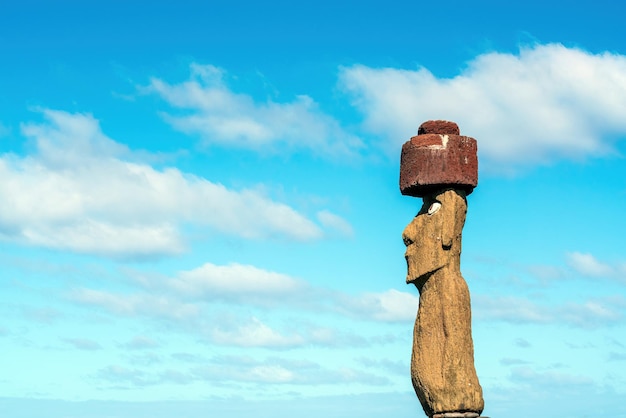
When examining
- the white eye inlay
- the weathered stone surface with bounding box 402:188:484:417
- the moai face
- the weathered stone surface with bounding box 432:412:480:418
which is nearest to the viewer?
the weathered stone surface with bounding box 432:412:480:418

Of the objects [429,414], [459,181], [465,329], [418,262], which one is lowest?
[429,414]

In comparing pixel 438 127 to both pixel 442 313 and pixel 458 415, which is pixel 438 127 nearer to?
pixel 442 313

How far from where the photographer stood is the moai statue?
21.2 m

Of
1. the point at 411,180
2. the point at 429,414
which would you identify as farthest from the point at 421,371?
the point at 411,180

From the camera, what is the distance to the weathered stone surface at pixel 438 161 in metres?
21.9

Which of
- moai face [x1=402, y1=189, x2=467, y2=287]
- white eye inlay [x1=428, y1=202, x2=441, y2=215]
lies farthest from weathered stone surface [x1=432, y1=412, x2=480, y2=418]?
white eye inlay [x1=428, y1=202, x2=441, y2=215]

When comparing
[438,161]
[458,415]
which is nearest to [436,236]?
[438,161]

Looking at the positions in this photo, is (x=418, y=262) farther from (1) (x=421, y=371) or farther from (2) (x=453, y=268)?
(1) (x=421, y=371)

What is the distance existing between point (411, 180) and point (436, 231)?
1.15 metres

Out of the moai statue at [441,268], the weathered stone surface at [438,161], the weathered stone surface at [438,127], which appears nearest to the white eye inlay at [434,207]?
the moai statue at [441,268]

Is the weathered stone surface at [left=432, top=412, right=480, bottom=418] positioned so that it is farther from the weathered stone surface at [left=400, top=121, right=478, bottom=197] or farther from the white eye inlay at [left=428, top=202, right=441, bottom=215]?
the weathered stone surface at [left=400, top=121, right=478, bottom=197]

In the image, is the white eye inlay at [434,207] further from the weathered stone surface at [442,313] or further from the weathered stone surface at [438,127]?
the weathered stone surface at [438,127]

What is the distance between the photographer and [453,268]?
21875 mm

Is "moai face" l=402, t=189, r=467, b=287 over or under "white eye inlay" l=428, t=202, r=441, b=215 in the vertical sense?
under
